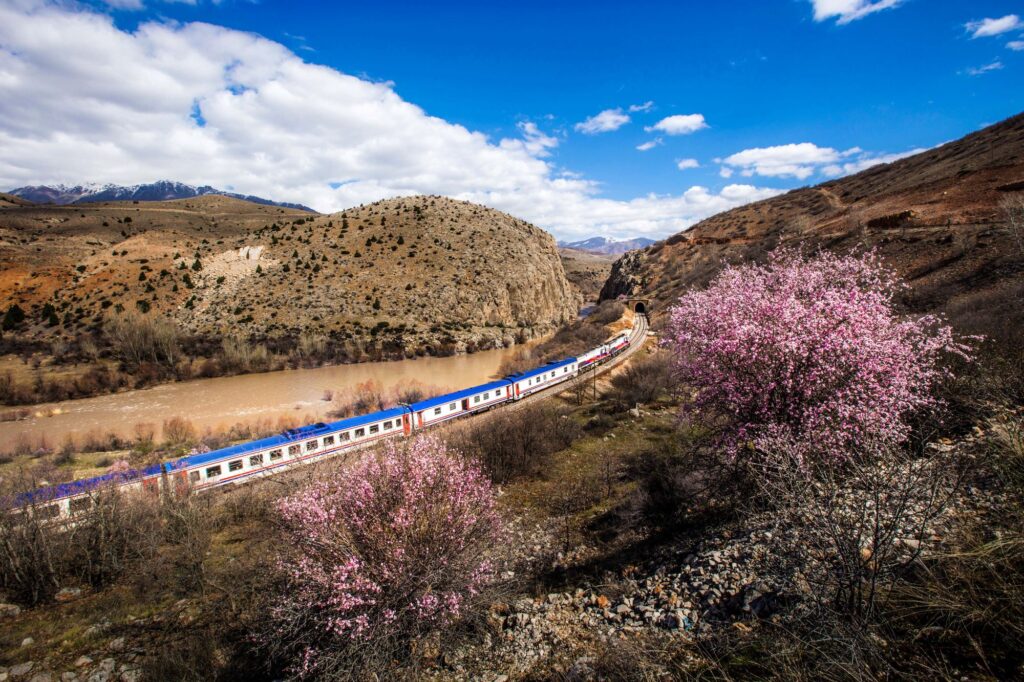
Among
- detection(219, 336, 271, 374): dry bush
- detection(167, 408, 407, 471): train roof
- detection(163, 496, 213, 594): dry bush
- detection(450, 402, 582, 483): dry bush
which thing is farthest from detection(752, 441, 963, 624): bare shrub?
detection(219, 336, 271, 374): dry bush

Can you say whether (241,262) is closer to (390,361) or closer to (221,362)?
(221,362)

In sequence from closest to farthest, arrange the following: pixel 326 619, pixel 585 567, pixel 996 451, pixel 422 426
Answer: pixel 996 451 → pixel 326 619 → pixel 585 567 → pixel 422 426

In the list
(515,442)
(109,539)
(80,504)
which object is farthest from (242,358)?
(515,442)

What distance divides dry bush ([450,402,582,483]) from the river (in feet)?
61.0

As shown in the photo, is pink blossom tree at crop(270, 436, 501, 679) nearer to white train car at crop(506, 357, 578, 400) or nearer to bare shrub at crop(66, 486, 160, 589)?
bare shrub at crop(66, 486, 160, 589)

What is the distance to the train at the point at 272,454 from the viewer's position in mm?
13000

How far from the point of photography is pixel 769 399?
7887mm

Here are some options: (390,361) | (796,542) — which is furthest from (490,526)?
(390,361)

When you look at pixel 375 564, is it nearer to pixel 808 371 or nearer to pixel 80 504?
pixel 808 371

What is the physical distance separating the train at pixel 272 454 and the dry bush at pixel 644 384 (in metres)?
7.04

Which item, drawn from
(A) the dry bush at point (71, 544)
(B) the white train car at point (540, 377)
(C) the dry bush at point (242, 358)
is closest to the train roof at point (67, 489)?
(A) the dry bush at point (71, 544)

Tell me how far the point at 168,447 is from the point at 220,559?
17.6 metres

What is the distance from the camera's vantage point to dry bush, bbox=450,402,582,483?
16.7m

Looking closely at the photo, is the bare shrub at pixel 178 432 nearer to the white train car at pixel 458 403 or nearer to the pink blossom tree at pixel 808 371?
the white train car at pixel 458 403
